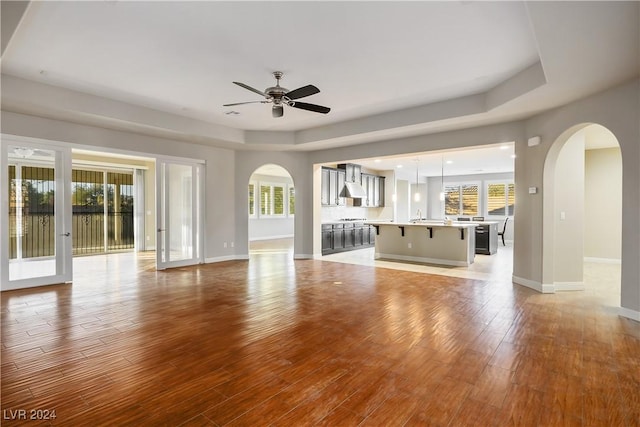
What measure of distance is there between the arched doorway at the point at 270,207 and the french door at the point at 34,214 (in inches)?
251

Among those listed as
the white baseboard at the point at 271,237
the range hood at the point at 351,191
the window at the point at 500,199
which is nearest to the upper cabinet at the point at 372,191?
the range hood at the point at 351,191

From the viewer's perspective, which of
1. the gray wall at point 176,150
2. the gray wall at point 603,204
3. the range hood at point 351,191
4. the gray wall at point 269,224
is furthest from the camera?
the gray wall at point 269,224

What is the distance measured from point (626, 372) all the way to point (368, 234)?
836 centimetres

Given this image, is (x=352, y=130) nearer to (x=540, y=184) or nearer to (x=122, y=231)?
(x=540, y=184)

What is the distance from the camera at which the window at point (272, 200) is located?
42.0 feet

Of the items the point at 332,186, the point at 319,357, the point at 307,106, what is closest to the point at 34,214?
the point at 307,106

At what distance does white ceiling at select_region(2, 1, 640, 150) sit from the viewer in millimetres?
2836

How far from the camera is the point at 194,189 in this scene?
7434 millimetres

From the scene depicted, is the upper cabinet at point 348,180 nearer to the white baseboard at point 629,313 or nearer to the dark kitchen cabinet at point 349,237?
the dark kitchen cabinet at point 349,237

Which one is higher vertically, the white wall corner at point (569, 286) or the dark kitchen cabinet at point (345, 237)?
the dark kitchen cabinet at point (345, 237)

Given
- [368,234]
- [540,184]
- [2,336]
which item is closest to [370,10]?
[540,184]

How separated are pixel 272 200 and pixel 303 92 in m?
9.41

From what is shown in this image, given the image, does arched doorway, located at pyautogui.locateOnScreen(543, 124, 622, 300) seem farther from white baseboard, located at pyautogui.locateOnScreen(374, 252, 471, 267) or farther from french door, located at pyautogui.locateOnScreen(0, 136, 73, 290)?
french door, located at pyautogui.locateOnScreen(0, 136, 73, 290)

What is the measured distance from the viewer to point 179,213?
7.21 m
